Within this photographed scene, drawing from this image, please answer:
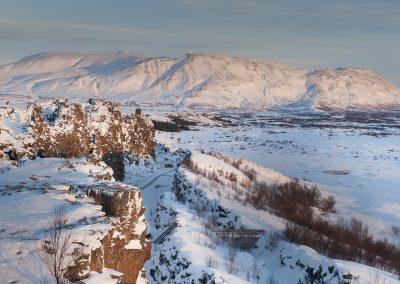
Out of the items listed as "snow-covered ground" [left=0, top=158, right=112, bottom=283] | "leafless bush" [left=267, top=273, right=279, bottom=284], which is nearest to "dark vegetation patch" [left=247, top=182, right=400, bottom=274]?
"leafless bush" [left=267, top=273, right=279, bottom=284]

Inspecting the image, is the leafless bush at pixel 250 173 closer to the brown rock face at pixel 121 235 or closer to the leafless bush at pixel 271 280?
the leafless bush at pixel 271 280

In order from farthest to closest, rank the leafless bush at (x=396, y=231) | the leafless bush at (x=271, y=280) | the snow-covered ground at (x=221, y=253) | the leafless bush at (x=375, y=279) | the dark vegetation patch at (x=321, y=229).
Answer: the leafless bush at (x=396, y=231)
the dark vegetation patch at (x=321, y=229)
the leafless bush at (x=271, y=280)
the snow-covered ground at (x=221, y=253)
the leafless bush at (x=375, y=279)

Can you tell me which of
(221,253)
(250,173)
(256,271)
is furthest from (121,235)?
(250,173)

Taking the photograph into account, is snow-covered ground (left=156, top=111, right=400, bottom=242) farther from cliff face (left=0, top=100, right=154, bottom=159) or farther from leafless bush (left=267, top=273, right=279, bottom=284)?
cliff face (left=0, top=100, right=154, bottom=159)

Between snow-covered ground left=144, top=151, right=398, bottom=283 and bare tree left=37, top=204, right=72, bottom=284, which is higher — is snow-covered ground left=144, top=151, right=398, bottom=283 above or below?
below

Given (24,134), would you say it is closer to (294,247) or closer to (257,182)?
(294,247)

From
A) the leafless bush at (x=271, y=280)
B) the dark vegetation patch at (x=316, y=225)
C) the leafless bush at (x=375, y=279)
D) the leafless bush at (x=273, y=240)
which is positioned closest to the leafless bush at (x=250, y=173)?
the dark vegetation patch at (x=316, y=225)
